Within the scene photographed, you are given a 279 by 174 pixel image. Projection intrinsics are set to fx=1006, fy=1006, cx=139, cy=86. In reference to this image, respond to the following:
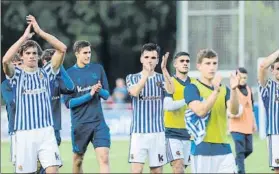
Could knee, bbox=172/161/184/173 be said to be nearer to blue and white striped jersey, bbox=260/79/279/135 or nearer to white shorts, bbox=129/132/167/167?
white shorts, bbox=129/132/167/167

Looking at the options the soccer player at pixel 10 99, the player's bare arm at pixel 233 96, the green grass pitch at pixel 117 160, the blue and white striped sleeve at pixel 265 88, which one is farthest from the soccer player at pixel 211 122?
the green grass pitch at pixel 117 160

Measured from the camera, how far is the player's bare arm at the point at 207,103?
966cm

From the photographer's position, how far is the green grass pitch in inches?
693

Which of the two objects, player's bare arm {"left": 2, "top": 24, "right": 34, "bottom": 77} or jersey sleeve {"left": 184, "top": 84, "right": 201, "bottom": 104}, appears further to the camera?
player's bare arm {"left": 2, "top": 24, "right": 34, "bottom": 77}

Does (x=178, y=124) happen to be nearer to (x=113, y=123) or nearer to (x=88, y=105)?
(x=88, y=105)

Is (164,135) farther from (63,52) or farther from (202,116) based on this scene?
(202,116)

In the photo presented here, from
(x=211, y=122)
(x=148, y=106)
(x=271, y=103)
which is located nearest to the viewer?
(x=211, y=122)

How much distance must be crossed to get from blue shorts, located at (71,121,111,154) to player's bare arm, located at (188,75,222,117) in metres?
3.48

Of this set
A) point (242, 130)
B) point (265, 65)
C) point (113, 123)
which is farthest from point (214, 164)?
point (113, 123)

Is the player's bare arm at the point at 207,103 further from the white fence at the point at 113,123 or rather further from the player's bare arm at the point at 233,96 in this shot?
the white fence at the point at 113,123

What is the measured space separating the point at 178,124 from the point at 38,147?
8.58 ft

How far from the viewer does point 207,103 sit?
977cm

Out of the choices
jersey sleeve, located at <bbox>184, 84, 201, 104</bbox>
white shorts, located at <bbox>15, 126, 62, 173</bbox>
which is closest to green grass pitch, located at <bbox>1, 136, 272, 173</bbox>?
white shorts, located at <bbox>15, 126, 62, 173</bbox>

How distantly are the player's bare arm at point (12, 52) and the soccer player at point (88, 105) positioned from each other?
1.92 metres
